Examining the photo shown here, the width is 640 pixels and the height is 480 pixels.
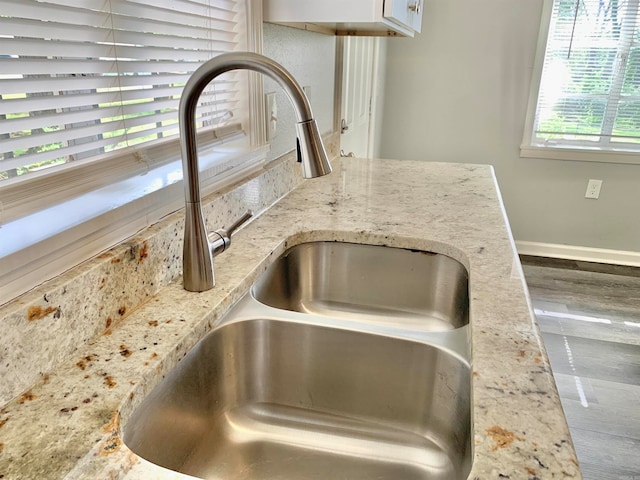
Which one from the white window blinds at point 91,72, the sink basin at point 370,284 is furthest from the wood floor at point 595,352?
the white window blinds at point 91,72

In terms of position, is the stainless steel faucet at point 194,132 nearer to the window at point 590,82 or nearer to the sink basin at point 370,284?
the sink basin at point 370,284

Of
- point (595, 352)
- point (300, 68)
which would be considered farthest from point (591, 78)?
point (300, 68)

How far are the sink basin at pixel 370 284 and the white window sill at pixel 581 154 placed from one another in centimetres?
249

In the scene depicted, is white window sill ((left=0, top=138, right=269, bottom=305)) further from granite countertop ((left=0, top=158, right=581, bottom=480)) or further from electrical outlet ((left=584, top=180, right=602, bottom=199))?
electrical outlet ((left=584, top=180, right=602, bottom=199))

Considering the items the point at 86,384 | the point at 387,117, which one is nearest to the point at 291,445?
the point at 86,384

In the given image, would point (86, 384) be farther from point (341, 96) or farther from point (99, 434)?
point (341, 96)

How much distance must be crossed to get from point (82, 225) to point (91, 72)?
233 millimetres

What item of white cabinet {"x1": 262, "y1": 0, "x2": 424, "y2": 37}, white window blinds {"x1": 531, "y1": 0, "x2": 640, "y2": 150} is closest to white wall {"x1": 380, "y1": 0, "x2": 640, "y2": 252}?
white window blinds {"x1": 531, "y1": 0, "x2": 640, "y2": 150}

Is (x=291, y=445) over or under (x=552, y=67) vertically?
under

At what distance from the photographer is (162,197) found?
89 centimetres

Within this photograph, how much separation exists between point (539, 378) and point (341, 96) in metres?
1.66

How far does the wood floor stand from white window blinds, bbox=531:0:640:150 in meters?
0.86

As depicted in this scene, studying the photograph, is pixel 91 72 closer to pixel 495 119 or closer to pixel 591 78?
pixel 495 119

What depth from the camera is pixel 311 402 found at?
0.89 m
